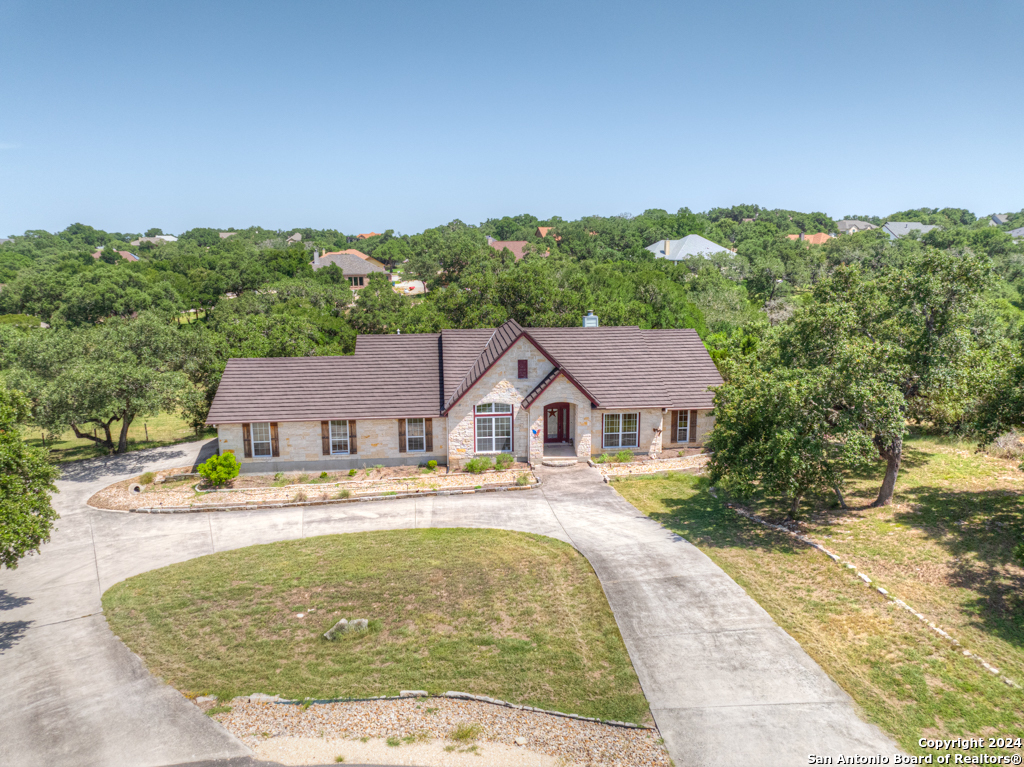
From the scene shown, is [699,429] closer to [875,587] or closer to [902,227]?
[875,587]

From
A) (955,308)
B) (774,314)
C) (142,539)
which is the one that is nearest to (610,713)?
(955,308)

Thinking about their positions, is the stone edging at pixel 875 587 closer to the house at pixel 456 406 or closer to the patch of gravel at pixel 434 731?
the patch of gravel at pixel 434 731

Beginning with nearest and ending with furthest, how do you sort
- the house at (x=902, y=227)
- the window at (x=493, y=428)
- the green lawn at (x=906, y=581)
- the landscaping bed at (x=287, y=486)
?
the green lawn at (x=906, y=581), the landscaping bed at (x=287, y=486), the window at (x=493, y=428), the house at (x=902, y=227)

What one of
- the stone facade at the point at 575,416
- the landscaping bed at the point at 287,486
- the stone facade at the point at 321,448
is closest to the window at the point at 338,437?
the stone facade at the point at 321,448

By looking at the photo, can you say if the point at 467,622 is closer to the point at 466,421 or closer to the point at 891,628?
the point at 891,628

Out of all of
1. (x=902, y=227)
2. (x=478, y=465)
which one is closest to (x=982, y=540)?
(x=478, y=465)

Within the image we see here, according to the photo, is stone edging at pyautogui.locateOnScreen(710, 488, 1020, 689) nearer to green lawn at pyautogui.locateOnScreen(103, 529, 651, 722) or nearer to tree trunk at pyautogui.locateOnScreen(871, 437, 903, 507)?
tree trunk at pyautogui.locateOnScreen(871, 437, 903, 507)
